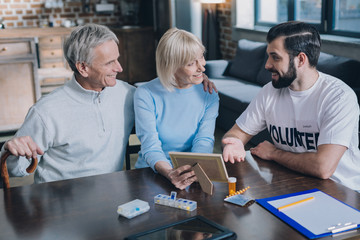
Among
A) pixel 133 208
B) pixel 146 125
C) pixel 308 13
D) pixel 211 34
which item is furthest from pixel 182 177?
pixel 211 34

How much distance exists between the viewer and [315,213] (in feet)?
4.06

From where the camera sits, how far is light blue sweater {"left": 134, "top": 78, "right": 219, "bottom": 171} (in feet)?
6.02

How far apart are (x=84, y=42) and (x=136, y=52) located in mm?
4988

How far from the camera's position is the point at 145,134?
1.78 meters

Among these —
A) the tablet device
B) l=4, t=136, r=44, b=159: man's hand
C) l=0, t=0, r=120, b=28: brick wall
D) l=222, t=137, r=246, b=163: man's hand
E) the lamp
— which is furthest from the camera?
l=0, t=0, r=120, b=28: brick wall

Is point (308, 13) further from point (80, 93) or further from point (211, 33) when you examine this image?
point (80, 93)

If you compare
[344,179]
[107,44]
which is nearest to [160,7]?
[107,44]

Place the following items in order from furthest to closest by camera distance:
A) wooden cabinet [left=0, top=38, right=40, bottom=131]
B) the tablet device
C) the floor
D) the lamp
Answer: the lamp → wooden cabinet [left=0, top=38, right=40, bottom=131] → the floor → the tablet device

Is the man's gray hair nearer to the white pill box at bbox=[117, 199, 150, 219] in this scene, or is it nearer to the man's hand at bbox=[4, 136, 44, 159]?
the man's hand at bbox=[4, 136, 44, 159]

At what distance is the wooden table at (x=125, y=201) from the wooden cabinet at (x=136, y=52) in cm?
521

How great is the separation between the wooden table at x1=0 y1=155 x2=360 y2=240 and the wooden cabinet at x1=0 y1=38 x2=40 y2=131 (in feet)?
10.4

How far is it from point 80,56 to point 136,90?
274mm

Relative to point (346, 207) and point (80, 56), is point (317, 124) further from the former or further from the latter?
point (80, 56)

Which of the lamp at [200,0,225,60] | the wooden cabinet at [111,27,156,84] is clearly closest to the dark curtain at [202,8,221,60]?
the lamp at [200,0,225,60]
